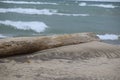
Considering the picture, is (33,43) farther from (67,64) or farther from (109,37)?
(109,37)

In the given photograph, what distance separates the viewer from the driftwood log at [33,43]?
20.0ft

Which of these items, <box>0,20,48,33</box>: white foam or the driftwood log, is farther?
<box>0,20,48,33</box>: white foam

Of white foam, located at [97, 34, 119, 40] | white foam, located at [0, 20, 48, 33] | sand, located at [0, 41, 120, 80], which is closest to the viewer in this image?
sand, located at [0, 41, 120, 80]

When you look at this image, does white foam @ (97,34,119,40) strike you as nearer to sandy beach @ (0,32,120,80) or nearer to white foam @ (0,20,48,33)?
white foam @ (0,20,48,33)

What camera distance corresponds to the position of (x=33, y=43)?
6.34m

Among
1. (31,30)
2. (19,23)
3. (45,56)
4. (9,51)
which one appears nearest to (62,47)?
(45,56)

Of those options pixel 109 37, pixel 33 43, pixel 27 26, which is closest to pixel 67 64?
pixel 33 43

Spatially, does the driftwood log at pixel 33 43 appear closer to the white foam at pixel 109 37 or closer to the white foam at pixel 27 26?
the white foam at pixel 109 37

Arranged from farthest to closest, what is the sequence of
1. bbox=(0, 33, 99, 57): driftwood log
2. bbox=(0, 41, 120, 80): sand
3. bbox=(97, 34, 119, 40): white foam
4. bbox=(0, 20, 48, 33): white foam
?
bbox=(0, 20, 48, 33): white foam, bbox=(97, 34, 119, 40): white foam, bbox=(0, 33, 99, 57): driftwood log, bbox=(0, 41, 120, 80): sand

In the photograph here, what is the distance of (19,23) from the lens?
17469 mm

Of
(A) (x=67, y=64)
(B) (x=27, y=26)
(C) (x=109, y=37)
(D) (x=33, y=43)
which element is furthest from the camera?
(B) (x=27, y=26)

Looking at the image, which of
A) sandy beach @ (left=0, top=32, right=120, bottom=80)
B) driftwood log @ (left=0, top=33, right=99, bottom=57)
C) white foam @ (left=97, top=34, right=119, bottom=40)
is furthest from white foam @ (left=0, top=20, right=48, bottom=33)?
sandy beach @ (left=0, top=32, right=120, bottom=80)

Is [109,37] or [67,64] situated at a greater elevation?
[67,64]

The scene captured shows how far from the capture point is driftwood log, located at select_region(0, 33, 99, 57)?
20.0ft
